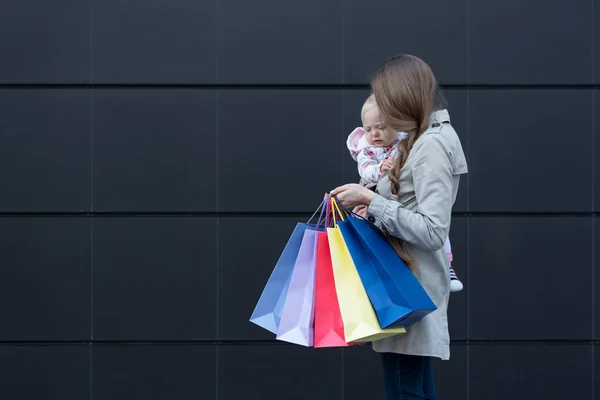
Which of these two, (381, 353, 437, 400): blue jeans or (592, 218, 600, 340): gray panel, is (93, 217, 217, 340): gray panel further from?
(592, 218, 600, 340): gray panel

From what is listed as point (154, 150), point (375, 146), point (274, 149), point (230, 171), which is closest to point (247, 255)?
point (230, 171)

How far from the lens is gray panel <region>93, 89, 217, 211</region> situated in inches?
193

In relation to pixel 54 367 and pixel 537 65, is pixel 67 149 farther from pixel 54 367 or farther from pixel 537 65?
pixel 537 65

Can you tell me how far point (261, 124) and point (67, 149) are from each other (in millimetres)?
1171

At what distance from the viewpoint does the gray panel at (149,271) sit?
4.91 meters

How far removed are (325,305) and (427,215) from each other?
48cm

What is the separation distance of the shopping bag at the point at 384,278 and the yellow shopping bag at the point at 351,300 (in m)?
0.02

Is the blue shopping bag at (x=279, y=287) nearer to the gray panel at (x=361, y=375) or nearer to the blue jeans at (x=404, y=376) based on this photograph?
the blue jeans at (x=404, y=376)

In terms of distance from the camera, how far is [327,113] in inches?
194

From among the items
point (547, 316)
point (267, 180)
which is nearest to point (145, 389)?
point (267, 180)

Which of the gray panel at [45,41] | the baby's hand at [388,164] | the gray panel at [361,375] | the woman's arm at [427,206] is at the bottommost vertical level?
the gray panel at [361,375]

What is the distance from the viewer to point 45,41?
4863 mm

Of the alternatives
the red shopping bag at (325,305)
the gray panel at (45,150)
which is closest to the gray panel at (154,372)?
the gray panel at (45,150)

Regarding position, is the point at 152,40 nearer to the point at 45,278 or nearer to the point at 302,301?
the point at 45,278
